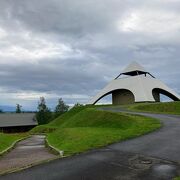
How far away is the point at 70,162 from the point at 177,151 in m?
4.24

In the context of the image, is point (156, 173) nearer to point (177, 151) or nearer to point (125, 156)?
point (125, 156)

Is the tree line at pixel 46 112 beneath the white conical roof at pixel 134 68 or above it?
beneath

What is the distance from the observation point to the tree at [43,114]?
77812 millimetres

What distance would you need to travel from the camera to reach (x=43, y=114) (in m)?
78.8

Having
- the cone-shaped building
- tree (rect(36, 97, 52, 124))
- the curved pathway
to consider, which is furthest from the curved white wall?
the curved pathway

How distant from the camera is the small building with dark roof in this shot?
73000 millimetres

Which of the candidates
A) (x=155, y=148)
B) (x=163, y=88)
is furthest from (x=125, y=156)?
(x=163, y=88)

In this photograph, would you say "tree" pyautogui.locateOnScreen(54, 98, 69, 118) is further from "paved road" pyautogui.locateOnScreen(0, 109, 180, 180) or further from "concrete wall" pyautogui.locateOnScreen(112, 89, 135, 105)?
"paved road" pyautogui.locateOnScreen(0, 109, 180, 180)

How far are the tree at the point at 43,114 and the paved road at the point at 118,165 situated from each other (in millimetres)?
64703

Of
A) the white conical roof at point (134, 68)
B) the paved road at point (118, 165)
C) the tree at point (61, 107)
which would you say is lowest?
the paved road at point (118, 165)

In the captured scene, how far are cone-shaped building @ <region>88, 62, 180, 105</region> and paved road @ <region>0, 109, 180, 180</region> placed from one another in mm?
49601

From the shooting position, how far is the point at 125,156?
12086 mm

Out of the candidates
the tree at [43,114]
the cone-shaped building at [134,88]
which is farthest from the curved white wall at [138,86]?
the tree at [43,114]

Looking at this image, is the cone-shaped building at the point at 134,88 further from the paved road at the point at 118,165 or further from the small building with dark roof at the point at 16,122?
the paved road at the point at 118,165
